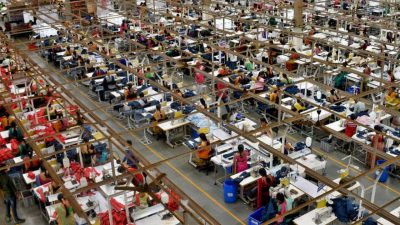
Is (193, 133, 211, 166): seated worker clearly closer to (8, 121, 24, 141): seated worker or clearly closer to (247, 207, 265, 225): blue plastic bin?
(247, 207, 265, 225): blue plastic bin

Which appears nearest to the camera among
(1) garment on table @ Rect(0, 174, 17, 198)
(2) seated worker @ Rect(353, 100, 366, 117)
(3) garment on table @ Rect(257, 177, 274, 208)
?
(1) garment on table @ Rect(0, 174, 17, 198)

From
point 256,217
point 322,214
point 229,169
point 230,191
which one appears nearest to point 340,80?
point 229,169

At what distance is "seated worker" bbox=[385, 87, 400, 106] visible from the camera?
1858 centimetres

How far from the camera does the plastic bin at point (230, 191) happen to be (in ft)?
46.3

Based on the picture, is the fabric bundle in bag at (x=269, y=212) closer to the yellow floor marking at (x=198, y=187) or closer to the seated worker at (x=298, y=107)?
the yellow floor marking at (x=198, y=187)

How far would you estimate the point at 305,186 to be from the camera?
1326 cm

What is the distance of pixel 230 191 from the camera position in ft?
46.4

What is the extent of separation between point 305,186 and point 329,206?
3.86 feet

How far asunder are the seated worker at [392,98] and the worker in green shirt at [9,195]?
539 inches

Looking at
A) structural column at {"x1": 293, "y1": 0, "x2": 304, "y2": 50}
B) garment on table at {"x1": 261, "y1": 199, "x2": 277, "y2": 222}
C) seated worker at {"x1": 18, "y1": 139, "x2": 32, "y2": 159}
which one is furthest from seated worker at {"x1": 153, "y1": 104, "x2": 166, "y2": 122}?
structural column at {"x1": 293, "y1": 0, "x2": 304, "y2": 50}

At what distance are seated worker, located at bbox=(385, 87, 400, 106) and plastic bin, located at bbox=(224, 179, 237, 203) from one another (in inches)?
318

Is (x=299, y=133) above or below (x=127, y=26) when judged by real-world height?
below

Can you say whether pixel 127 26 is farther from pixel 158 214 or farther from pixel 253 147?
pixel 158 214

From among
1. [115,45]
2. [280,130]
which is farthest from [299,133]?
[115,45]
